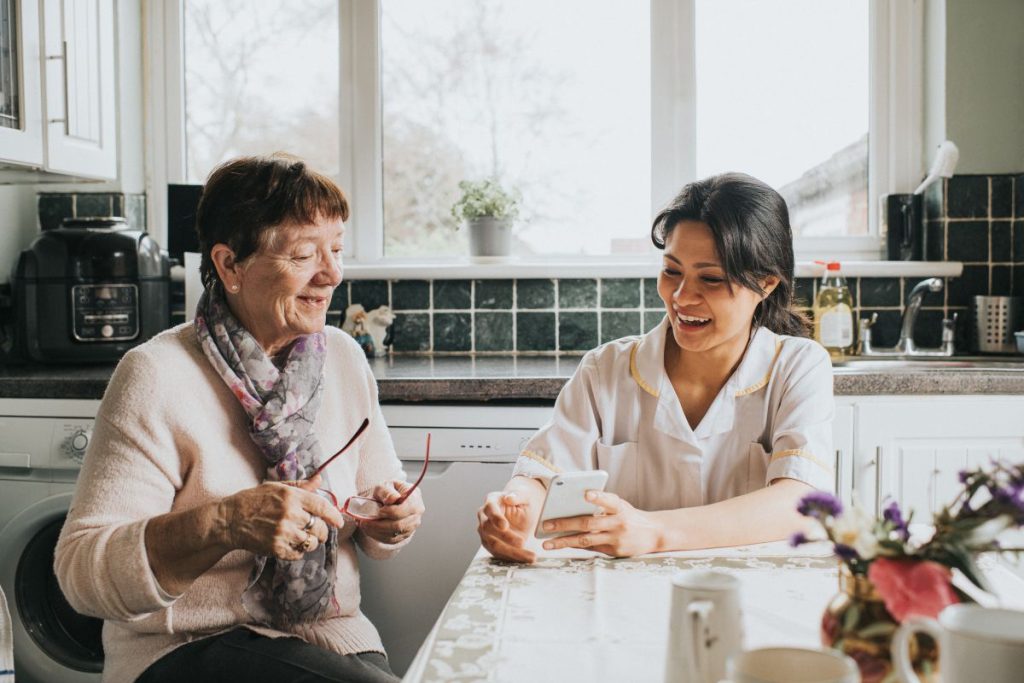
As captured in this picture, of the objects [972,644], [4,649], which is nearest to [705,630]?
[972,644]

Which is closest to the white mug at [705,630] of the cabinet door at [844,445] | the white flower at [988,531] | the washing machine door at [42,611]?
the white flower at [988,531]

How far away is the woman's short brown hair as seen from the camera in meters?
1.60

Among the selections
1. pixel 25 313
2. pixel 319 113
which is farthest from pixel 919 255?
pixel 25 313

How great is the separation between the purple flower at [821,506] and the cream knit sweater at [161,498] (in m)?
0.91

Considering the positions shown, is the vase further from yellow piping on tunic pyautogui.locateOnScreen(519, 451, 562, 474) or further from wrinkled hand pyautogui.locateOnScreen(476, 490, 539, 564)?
yellow piping on tunic pyautogui.locateOnScreen(519, 451, 562, 474)

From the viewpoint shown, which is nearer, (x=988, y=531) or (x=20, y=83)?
(x=988, y=531)

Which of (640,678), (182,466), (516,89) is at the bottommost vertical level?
(640,678)

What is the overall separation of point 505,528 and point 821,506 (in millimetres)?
623

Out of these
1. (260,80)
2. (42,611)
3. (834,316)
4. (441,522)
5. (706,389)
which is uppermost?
(260,80)

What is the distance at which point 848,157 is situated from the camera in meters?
3.19

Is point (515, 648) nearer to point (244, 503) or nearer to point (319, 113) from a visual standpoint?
point (244, 503)

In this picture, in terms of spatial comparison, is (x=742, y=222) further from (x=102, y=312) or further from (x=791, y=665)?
(x=102, y=312)

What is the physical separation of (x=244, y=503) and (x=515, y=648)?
0.48 meters

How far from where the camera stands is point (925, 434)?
7.91 feet
